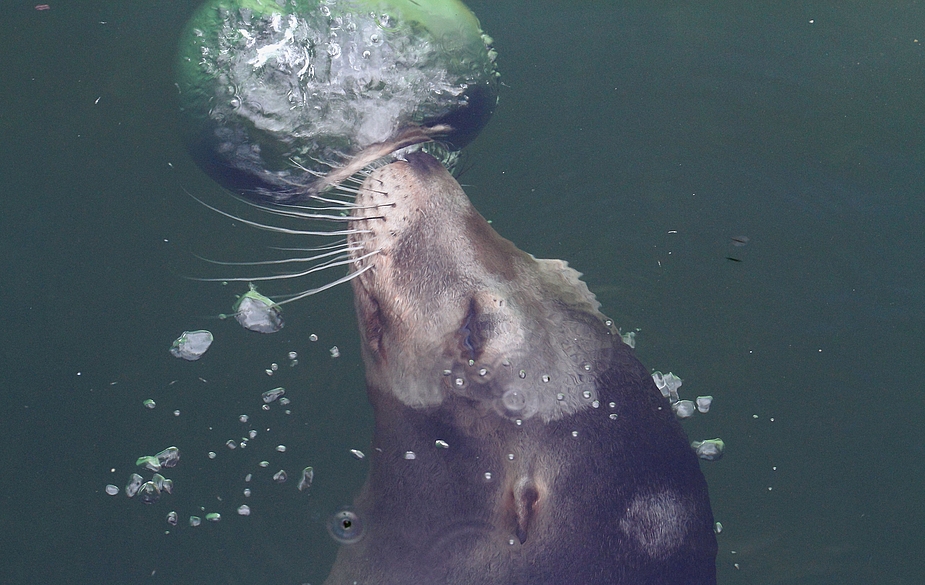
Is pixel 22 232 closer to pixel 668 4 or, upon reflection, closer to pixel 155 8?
pixel 155 8

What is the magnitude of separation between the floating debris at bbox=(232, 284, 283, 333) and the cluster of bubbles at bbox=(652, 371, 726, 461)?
2.22m

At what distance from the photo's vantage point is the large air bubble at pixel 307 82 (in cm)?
A: 354

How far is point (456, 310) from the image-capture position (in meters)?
3.13

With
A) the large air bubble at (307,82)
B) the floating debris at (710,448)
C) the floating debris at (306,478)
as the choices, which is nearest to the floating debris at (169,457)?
the floating debris at (306,478)

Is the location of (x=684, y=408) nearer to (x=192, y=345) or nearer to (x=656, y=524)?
(x=656, y=524)

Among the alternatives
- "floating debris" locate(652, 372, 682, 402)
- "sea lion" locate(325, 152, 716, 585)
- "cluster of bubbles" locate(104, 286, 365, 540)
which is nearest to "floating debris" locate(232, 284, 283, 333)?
"cluster of bubbles" locate(104, 286, 365, 540)

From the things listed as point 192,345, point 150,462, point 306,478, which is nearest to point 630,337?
point 306,478

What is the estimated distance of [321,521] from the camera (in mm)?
4035

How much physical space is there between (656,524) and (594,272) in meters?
1.89

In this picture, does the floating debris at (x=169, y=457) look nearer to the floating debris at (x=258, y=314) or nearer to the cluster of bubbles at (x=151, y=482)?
the cluster of bubbles at (x=151, y=482)

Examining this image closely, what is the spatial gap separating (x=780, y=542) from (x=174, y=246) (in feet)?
12.7

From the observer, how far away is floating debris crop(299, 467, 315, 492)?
13.6 feet

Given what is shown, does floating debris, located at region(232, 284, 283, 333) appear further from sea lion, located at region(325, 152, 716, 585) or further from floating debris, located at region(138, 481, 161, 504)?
sea lion, located at region(325, 152, 716, 585)

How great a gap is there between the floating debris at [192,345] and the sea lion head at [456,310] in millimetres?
1337
